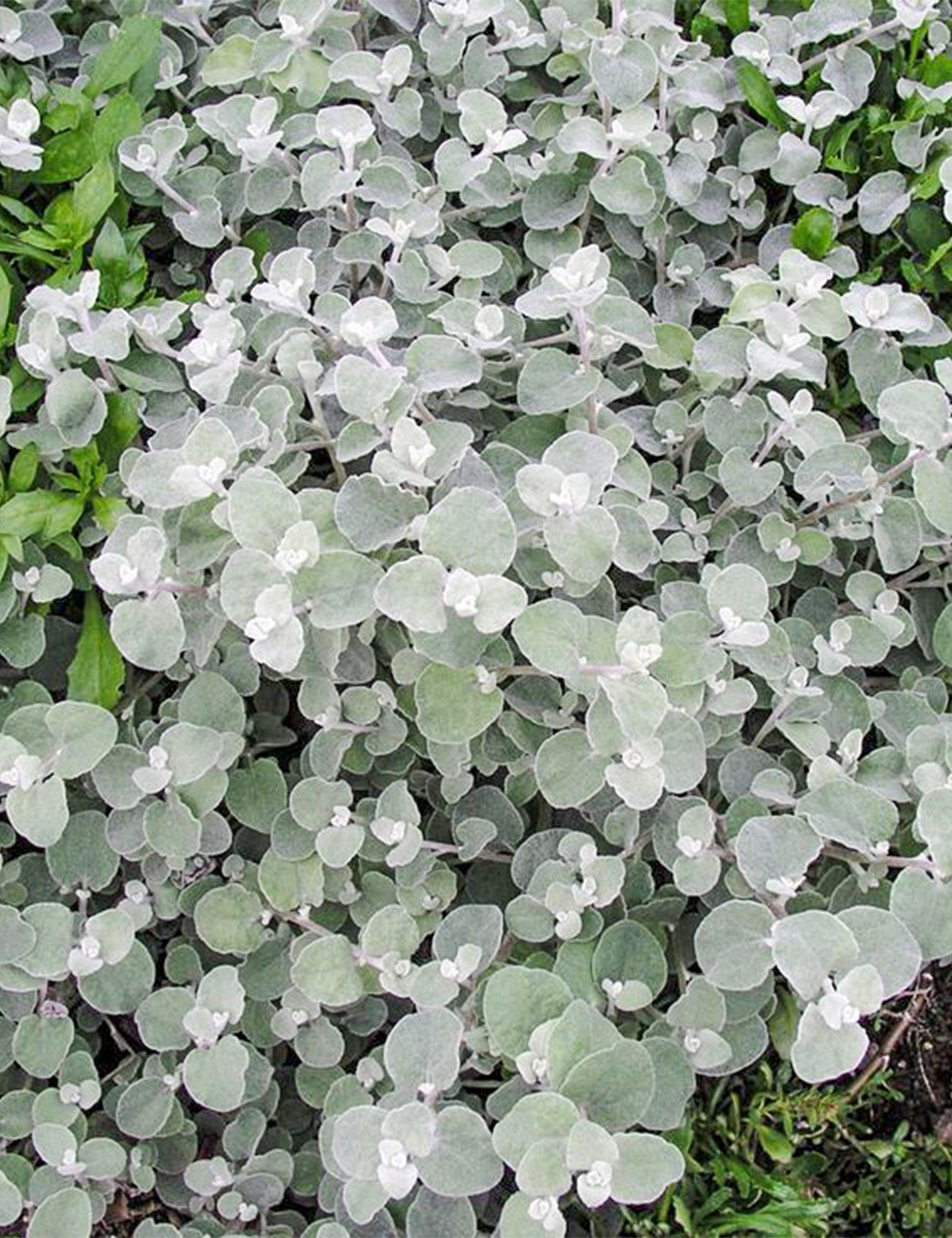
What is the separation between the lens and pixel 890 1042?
134cm

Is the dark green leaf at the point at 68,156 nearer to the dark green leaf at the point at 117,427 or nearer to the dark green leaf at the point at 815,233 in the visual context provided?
the dark green leaf at the point at 117,427

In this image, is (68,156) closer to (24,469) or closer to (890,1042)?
(24,469)

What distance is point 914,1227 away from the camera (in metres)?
1.34

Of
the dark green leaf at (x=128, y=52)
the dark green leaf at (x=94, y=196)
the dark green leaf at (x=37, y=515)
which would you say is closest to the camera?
the dark green leaf at (x=37, y=515)

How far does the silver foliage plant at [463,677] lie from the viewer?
1.09m

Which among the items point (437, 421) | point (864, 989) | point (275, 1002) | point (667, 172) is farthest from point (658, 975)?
point (667, 172)

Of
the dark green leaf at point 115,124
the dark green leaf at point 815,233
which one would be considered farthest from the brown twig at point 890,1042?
the dark green leaf at point 115,124

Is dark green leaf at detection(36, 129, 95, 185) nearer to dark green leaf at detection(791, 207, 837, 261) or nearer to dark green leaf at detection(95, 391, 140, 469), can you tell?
dark green leaf at detection(95, 391, 140, 469)

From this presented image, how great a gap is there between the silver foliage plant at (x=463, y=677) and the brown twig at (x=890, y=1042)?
0.39 feet

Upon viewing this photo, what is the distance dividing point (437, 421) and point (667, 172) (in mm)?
501

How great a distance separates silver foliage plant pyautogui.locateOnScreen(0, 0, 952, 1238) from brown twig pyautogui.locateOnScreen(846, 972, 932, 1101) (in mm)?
120

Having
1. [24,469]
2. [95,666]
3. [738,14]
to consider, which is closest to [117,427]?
[24,469]

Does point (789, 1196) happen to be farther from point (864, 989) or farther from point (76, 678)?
point (76, 678)

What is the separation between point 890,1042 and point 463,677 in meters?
0.58
